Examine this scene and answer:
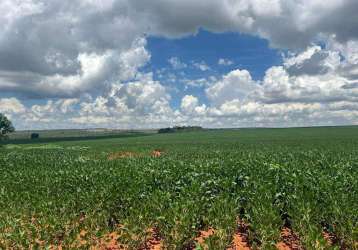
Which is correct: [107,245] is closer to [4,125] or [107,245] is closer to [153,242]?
[153,242]

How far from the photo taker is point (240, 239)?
1054cm

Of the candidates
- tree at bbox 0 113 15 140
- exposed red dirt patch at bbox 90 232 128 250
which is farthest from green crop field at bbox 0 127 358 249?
tree at bbox 0 113 15 140

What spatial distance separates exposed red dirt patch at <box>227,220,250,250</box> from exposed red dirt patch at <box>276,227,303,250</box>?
0.87m

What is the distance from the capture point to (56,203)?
1327 centimetres

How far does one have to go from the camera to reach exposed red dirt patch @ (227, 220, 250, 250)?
9831 mm

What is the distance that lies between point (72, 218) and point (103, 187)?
8.81ft

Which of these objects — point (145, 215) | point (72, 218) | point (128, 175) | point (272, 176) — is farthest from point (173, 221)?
point (128, 175)

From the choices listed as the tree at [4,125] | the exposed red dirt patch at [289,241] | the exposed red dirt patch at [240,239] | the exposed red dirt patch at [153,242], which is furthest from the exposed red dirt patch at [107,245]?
the tree at [4,125]

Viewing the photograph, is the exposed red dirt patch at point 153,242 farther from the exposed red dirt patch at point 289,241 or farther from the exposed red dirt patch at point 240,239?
the exposed red dirt patch at point 289,241

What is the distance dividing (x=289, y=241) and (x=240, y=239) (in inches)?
51.7

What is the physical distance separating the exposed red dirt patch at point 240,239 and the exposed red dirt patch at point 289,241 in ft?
2.86

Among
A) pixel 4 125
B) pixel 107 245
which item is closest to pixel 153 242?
pixel 107 245

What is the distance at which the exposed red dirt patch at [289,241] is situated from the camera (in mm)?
9791

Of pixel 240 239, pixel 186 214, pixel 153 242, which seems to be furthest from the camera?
pixel 240 239
